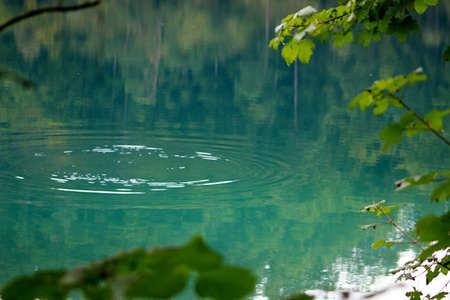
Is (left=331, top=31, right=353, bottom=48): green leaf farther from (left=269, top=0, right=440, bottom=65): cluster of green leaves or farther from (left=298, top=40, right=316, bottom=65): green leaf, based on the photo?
(left=298, top=40, right=316, bottom=65): green leaf

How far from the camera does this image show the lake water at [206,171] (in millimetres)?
6312

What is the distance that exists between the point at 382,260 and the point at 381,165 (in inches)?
157

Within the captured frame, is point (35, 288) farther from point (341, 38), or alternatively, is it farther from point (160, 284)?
point (341, 38)

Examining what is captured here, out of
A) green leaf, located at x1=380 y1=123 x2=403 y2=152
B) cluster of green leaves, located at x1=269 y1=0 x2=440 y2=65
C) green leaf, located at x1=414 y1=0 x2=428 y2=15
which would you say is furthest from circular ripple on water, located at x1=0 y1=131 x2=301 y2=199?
green leaf, located at x1=380 y1=123 x2=403 y2=152

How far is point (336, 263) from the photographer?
20.7 ft

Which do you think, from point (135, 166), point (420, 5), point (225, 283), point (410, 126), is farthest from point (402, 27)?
point (135, 166)

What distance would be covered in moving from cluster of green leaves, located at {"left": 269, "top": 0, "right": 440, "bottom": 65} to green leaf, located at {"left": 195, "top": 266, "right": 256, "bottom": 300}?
2072 mm

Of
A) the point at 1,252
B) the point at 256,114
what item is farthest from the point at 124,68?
the point at 1,252

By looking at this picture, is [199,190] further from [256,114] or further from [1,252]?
[256,114]

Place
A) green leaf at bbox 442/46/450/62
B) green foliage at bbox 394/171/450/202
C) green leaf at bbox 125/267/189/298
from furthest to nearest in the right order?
1. green leaf at bbox 442/46/450/62
2. green foliage at bbox 394/171/450/202
3. green leaf at bbox 125/267/189/298

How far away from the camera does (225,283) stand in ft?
2.12

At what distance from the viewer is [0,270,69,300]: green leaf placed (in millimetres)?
719

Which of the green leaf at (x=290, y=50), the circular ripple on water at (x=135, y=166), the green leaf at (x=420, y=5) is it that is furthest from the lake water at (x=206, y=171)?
the green leaf at (x=420, y=5)

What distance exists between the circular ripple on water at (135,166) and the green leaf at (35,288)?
678 cm
